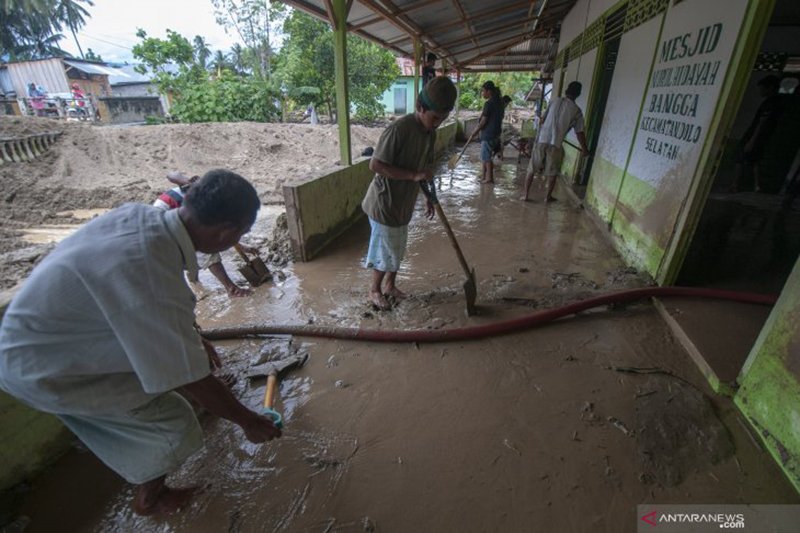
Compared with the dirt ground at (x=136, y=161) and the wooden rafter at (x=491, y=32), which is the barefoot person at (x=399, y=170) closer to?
the dirt ground at (x=136, y=161)

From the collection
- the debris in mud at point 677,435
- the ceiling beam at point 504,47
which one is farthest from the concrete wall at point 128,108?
the debris in mud at point 677,435

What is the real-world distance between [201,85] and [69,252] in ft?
51.3

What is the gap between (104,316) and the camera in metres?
1.20

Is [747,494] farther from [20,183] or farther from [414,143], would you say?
[20,183]

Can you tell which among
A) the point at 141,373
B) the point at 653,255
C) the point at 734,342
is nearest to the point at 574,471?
the point at 734,342

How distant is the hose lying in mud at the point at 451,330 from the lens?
2900 mm

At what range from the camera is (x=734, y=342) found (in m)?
2.67

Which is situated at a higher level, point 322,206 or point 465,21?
point 465,21

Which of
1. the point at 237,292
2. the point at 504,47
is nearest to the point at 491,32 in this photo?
the point at 504,47

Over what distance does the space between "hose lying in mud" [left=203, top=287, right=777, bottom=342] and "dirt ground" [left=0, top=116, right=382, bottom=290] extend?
5156 mm

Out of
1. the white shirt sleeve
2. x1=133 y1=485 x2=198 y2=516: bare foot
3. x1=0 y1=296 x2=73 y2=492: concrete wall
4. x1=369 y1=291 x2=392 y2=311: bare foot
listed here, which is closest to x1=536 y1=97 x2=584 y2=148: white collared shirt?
x1=369 y1=291 x2=392 y2=311: bare foot

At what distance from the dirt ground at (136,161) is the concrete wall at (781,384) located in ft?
23.6

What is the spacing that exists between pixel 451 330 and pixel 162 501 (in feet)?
6.61

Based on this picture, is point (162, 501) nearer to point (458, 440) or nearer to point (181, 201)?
point (458, 440)
